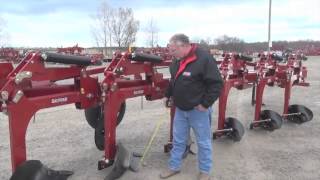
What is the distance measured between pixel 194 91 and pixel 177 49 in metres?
0.57

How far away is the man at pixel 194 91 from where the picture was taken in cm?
520

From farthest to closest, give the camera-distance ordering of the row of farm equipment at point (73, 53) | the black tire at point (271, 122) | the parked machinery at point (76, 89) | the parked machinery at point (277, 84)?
1. the parked machinery at point (277, 84)
2. the black tire at point (271, 122)
3. the row of farm equipment at point (73, 53)
4. the parked machinery at point (76, 89)

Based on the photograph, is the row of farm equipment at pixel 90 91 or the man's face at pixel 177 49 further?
the man's face at pixel 177 49

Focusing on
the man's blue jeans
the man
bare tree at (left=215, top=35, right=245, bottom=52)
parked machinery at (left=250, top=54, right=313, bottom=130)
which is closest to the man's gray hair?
the man

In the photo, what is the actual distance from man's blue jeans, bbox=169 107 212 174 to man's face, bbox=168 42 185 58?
73cm

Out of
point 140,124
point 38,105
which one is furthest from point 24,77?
point 140,124

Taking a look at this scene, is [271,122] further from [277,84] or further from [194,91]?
[194,91]

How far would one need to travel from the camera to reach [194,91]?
5.26m

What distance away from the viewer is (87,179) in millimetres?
5590

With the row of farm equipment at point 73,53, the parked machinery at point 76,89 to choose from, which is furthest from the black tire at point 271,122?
the row of farm equipment at point 73,53

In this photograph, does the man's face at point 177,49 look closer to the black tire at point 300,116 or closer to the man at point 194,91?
the man at point 194,91

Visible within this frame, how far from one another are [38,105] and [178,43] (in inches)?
72.9

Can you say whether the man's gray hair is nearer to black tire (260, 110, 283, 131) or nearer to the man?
the man

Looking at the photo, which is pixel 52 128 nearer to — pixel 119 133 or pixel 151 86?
pixel 119 133
